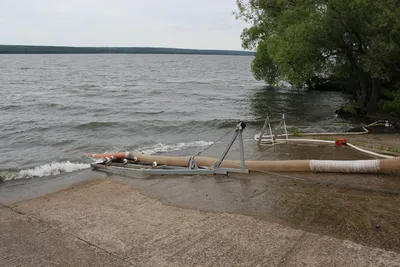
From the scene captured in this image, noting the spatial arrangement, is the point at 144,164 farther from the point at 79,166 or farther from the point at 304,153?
the point at 304,153

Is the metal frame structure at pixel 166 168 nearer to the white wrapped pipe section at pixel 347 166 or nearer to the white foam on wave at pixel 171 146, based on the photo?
the white wrapped pipe section at pixel 347 166

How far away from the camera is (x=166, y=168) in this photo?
964 centimetres

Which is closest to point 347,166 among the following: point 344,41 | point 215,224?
point 215,224

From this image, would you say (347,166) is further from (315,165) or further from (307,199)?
(307,199)

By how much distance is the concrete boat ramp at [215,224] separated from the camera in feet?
15.9

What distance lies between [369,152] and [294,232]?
225 inches

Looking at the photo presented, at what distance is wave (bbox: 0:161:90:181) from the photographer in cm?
1098

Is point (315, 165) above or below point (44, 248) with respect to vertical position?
above

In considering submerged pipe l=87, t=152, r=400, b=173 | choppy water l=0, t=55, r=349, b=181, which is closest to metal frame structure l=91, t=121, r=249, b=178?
submerged pipe l=87, t=152, r=400, b=173

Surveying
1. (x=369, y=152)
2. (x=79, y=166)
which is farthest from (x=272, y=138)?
(x=79, y=166)

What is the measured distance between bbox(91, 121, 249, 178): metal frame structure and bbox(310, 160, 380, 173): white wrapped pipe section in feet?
5.38

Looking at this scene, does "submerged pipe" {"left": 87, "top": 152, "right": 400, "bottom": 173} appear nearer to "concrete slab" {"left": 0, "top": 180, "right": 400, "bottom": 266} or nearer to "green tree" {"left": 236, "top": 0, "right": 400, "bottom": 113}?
"concrete slab" {"left": 0, "top": 180, "right": 400, "bottom": 266}

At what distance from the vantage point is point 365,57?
18188mm

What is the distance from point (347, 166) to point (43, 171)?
8806mm
